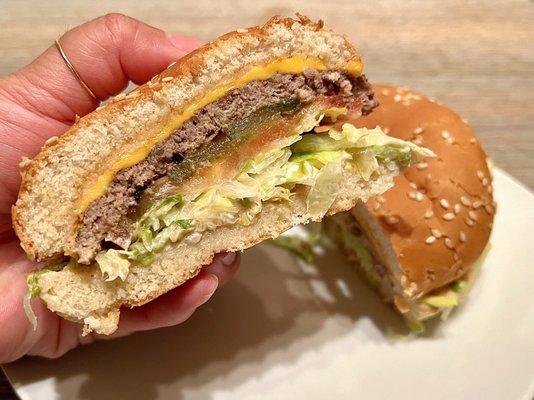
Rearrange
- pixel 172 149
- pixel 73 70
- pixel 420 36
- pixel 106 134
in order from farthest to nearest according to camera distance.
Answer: pixel 420 36 → pixel 73 70 → pixel 172 149 → pixel 106 134

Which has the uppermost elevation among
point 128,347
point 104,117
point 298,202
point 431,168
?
point 104,117

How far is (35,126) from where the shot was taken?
235cm

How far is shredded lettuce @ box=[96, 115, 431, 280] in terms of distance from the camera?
1.95 metres

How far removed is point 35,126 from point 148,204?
72 cm

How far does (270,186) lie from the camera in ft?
6.66

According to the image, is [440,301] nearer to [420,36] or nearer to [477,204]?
[477,204]

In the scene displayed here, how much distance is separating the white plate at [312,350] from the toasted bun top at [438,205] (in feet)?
1.03

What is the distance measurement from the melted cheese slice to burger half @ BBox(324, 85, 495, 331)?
85 cm

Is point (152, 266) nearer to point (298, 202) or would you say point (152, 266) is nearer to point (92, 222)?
point (92, 222)

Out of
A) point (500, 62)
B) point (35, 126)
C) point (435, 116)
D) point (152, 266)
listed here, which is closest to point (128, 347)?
point (152, 266)

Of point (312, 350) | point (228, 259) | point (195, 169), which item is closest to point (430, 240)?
point (312, 350)

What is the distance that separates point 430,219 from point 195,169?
46.2 inches

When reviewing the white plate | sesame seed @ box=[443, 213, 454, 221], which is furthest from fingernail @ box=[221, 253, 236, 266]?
sesame seed @ box=[443, 213, 454, 221]

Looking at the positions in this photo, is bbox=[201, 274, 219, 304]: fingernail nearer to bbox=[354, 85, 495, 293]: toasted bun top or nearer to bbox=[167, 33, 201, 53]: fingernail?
bbox=[354, 85, 495, 293]: toasted bun top
